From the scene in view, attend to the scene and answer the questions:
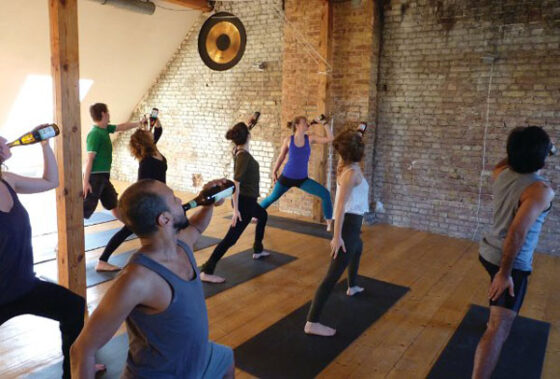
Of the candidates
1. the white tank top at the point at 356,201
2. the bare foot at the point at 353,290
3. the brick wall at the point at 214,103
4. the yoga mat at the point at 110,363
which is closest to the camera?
the yoga mat at the point at 110,363

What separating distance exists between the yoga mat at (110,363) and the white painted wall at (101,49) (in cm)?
470

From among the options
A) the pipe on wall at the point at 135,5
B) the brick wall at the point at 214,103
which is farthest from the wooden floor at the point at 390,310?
the pipe on wall at the point at 135,5

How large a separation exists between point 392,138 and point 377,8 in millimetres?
1673

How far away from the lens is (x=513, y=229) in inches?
81.9

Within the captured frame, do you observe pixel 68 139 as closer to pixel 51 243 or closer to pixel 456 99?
pixel 51 243

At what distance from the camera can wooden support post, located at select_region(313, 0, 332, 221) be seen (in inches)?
234

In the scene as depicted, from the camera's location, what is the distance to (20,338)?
296cm

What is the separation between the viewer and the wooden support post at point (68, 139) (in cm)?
296

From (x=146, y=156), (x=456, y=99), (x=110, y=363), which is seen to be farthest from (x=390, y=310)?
(x=456, y=99)

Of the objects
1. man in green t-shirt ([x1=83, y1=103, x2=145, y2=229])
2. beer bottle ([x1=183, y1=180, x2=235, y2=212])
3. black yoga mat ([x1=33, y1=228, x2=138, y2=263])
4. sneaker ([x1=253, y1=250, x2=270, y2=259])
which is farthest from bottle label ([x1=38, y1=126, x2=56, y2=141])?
sneaker ([x1=253, y1=250, x2=270, y2=259])

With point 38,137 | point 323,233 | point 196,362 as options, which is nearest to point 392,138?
point 323,233

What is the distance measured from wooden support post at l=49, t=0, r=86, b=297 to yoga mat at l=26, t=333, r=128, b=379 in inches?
25.1

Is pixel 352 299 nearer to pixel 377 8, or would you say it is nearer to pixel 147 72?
pixel 377 8

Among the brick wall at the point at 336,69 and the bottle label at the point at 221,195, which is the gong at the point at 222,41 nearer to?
the brick wall at the point at 336,69
